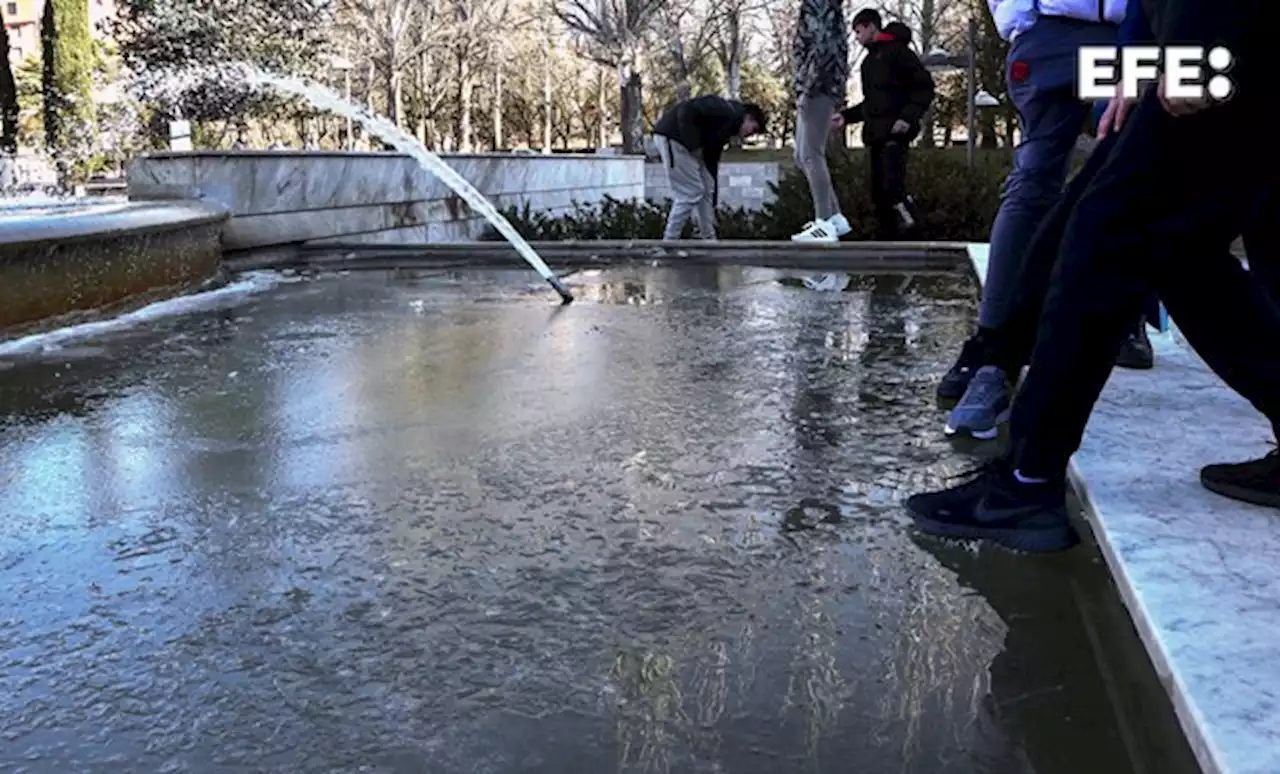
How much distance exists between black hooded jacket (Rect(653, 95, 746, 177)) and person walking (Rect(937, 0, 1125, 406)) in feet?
15.9

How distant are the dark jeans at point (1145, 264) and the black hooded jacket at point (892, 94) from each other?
6.35m

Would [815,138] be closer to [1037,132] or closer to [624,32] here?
[1037,132]

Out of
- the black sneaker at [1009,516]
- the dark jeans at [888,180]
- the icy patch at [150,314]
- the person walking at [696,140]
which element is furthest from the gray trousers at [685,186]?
the black sneaker at [1009,516]

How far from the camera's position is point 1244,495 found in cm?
227

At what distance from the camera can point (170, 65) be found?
25.0m

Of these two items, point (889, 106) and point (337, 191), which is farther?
point (337, 191)

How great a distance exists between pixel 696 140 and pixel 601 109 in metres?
40.7

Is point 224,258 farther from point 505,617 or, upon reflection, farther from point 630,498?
point 505,617

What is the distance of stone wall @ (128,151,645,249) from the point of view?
7.80 m

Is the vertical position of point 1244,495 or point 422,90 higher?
point 422,90

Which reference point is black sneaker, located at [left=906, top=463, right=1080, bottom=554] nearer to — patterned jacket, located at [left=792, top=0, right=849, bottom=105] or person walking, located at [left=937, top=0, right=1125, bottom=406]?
person walking, located at [left=937, top=0, right=1125, bottom=406]

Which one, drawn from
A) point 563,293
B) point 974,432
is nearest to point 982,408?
point 974,432

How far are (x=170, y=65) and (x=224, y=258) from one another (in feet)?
63.5

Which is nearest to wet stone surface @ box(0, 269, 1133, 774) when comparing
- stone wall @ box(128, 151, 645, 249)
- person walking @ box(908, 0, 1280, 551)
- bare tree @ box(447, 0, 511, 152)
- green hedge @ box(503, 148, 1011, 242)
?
person walking @ box(908, 0, 1280, 551)
